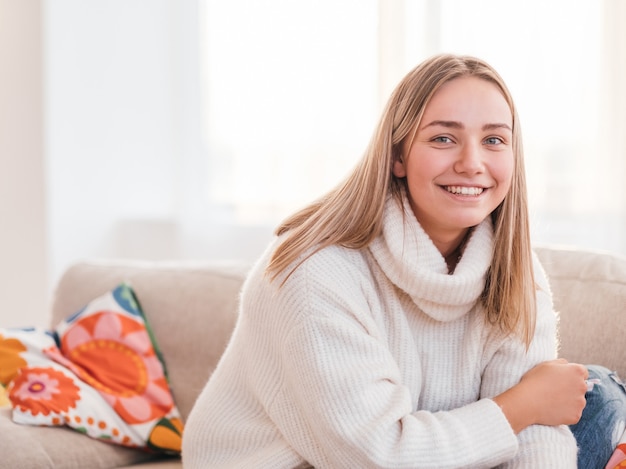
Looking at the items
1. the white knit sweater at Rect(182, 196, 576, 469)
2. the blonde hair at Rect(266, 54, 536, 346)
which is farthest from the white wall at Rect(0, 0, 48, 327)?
the blonde hair at Rect(266, 54, 536, 346)

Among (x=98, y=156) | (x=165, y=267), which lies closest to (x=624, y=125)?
(x=165, y=267)

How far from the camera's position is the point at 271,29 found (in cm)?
339

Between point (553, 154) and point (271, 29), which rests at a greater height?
point (271, 29)

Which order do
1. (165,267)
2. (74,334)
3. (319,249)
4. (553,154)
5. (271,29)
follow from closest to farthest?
(319,249), (74,334), (165,267), (553,154), (271,29)

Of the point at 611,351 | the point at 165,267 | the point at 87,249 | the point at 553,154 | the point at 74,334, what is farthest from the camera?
the point at 87,249

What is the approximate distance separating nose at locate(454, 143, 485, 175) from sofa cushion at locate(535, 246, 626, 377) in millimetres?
474

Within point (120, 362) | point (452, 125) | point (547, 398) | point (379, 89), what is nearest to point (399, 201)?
point (452, 125)

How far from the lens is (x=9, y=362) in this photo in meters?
2.20

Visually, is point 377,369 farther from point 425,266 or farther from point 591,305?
point 591,305

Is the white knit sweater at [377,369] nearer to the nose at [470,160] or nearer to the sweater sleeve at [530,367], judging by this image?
the sweater sleeve at [530,367]

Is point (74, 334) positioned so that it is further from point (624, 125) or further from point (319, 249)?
point (624, 125)

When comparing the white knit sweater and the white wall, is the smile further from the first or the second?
the white wall

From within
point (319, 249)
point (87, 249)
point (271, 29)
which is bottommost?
point (87, 249)

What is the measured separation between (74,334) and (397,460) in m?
1.10
